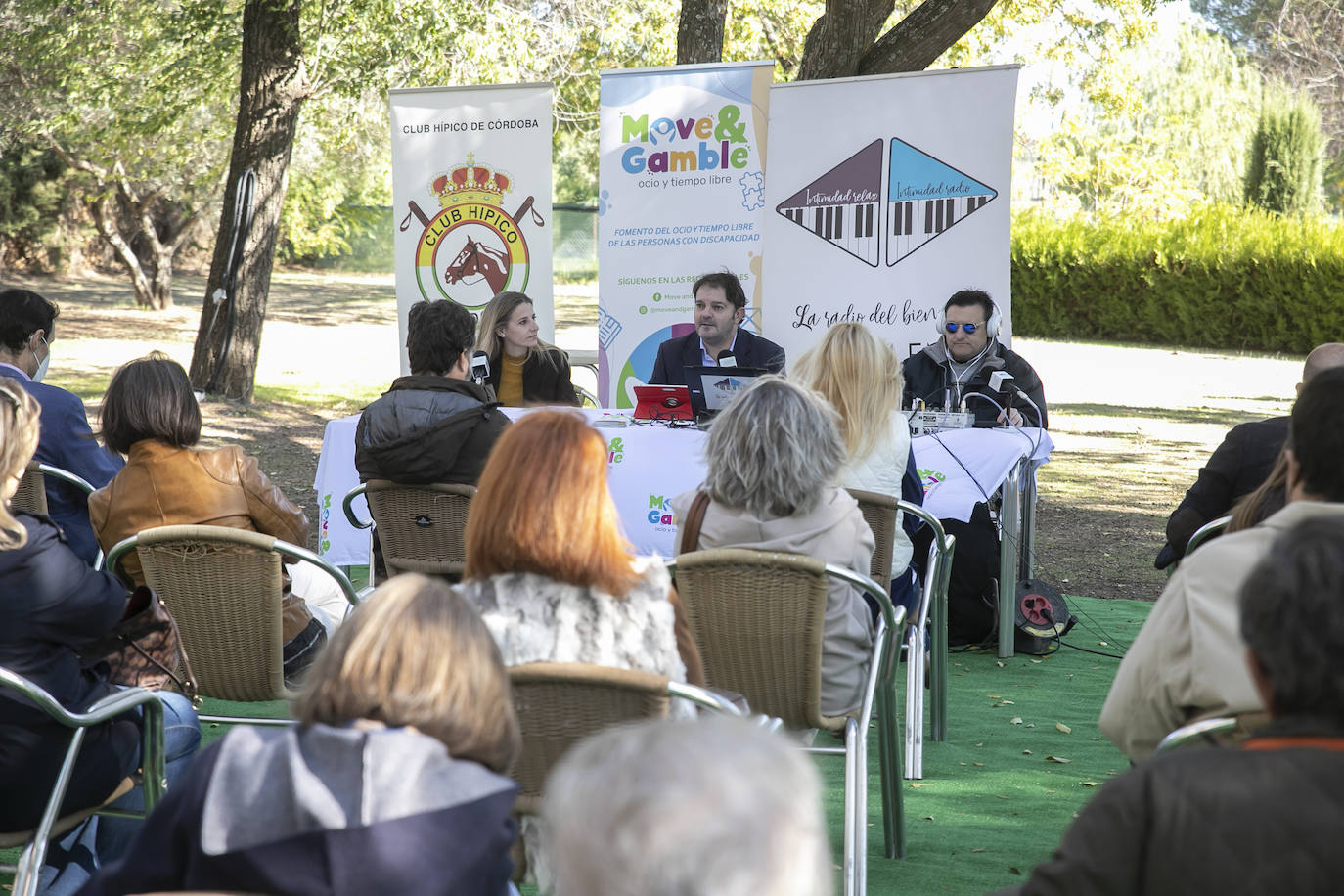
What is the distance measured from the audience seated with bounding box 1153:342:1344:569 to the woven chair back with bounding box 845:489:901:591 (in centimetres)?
86

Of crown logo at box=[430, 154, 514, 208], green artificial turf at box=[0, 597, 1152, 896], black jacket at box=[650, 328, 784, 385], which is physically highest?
crown logo at box=[430, 154, 514, 208]

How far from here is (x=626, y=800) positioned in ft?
3.30

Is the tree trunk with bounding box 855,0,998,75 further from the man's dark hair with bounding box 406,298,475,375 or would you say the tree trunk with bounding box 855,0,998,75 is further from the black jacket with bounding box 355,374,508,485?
the black jacket with bounding box 355,374,508,485

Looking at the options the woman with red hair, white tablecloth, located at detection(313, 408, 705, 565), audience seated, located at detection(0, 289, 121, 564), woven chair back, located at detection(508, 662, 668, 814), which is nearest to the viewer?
woven chair back, located at detection(508, 662, 668, 814)

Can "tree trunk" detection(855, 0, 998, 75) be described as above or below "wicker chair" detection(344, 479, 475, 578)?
above

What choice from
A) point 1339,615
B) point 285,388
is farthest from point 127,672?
point 285,388

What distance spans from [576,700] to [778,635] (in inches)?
32.6

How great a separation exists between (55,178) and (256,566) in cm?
3142

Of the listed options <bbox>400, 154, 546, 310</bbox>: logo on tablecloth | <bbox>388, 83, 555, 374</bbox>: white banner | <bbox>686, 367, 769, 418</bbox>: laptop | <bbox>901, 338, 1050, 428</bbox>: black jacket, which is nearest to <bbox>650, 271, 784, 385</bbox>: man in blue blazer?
<bbox>901, 338, 1050, 428</bbox>: black jacket

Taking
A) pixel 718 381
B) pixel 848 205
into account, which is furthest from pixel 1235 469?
pixel 848 205

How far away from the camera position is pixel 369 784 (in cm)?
138

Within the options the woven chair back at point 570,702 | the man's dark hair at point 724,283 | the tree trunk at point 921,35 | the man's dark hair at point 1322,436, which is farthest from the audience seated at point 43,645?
the tree trunk at point 921,35

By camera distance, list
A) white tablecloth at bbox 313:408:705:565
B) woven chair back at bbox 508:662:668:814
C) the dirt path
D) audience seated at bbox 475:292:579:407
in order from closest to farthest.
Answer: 1. woven chair back at bbox 508:662:668:814
2. white tablecloth at bbox 313:408:705:565
3. audience seated at bbox 475:292:579:407
4. the dirt path

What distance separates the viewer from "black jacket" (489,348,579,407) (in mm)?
6363
